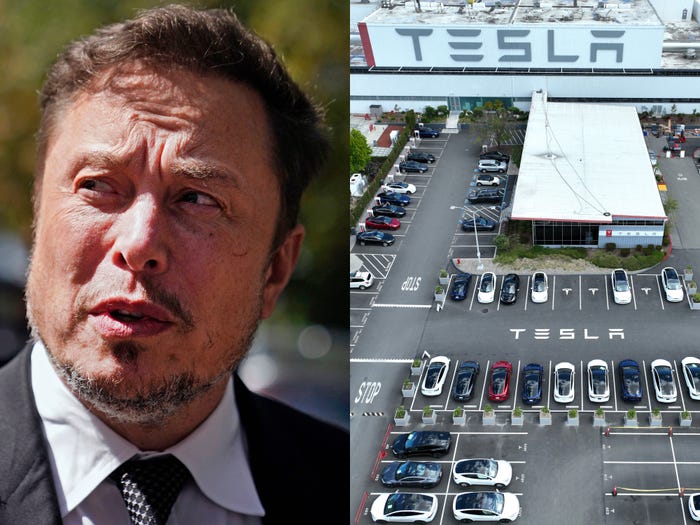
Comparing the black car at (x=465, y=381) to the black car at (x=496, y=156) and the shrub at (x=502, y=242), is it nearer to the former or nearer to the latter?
the shrub at (x=502, y=242)

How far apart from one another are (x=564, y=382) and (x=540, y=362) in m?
0.78

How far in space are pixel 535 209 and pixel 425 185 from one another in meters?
3.56

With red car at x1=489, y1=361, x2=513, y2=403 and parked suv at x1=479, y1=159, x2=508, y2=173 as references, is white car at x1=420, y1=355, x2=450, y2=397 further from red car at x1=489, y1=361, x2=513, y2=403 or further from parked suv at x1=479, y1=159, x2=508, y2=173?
parked suv at x1=479, y1=159, x2=508, y2=173

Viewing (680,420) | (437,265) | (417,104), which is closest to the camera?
(680,420)

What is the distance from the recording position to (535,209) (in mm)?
16531

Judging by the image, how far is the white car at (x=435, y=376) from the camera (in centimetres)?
1220

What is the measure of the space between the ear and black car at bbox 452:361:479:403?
9.39 meters

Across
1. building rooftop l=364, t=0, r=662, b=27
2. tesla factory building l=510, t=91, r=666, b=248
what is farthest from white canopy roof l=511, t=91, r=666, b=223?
building rooftop l=364, t=0, r=662, b=27

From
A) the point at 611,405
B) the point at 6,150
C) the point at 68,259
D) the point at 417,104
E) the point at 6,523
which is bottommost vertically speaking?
the point at 417,104

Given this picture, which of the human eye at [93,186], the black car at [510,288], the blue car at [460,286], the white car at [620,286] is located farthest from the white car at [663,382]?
the human eye at [93,186]

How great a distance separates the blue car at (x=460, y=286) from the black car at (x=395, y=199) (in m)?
3.46

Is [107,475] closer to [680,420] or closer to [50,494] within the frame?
[50,494]

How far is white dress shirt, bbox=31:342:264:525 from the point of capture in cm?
265

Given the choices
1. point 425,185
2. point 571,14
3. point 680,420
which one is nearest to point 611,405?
point 680,420
